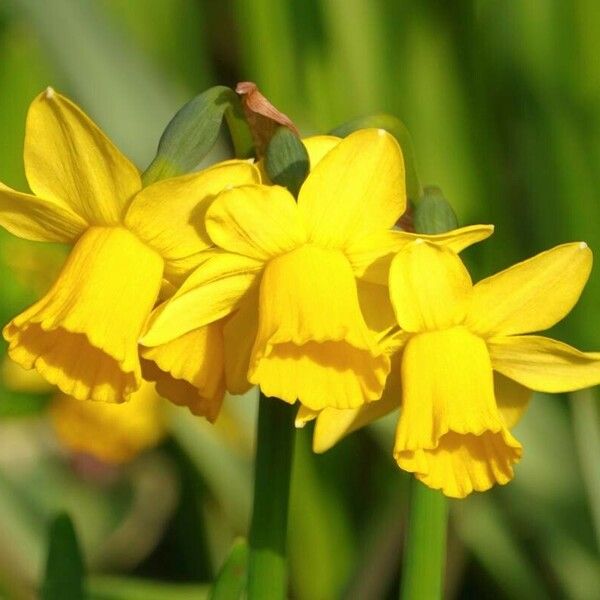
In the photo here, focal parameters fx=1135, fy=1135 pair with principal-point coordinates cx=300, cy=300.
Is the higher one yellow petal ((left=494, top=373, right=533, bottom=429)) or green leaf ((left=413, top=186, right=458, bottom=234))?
green leaf ((left=413, top=186, right=458, bottom=234))

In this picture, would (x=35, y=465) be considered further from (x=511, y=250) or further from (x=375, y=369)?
(x=375, y=369)

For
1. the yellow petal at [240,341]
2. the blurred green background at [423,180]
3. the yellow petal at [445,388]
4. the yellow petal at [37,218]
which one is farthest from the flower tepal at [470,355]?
the blurred green background at [423,180]

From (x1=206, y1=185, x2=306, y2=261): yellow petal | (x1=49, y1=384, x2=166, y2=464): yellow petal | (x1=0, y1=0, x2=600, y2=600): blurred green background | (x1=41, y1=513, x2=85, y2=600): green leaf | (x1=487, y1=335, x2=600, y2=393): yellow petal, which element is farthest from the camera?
(x1=49, y1=384, x2=166, y2=464): yellow petal

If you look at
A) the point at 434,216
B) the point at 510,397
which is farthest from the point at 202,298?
the point at 510,397

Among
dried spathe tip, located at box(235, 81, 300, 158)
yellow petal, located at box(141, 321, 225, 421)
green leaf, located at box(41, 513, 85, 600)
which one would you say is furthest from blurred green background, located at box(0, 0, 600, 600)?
dried spathe tip, located at box(235, 81, 300, 158)

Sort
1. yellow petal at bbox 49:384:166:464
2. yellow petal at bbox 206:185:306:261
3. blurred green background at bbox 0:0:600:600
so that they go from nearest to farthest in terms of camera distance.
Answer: yellow petal at bbox 206:185:306:261 → blurred green background at bbox 0:0:600:600 → yellow petal at bbox 49:384:166:464

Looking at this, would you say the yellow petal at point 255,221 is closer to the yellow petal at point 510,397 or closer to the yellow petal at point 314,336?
the yellow petal at point 314,336

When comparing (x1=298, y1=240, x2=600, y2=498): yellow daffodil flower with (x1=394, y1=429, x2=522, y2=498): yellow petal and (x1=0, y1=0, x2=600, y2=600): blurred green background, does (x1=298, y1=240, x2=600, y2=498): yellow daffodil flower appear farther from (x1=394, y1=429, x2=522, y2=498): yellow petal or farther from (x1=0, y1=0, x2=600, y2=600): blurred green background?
(x1=0, y1=0, x2=600, y2=600): blurred green background
